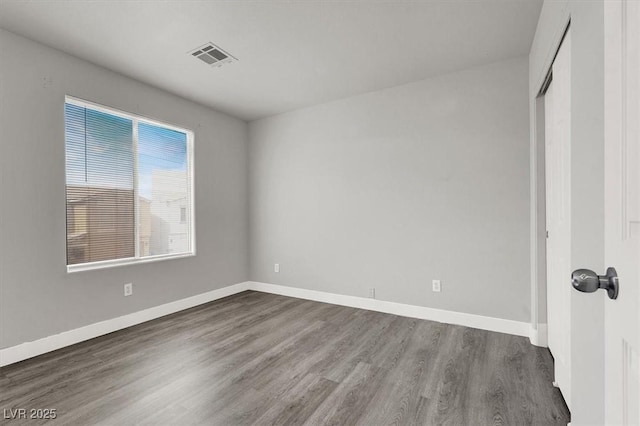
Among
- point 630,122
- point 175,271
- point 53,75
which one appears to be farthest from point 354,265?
point 53,75

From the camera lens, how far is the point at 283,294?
4293mm

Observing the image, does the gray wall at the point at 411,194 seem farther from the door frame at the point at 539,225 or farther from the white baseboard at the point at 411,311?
the door frame at the point at 539,225

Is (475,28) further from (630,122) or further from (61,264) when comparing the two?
(61,264)

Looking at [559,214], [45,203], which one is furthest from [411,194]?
[45,203]

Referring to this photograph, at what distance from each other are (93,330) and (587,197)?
12.6 feet

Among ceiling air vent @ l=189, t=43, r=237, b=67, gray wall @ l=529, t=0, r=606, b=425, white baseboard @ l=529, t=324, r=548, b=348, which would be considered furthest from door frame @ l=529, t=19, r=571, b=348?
ceiling air vent @ l=189, t=43, r=237, b=67

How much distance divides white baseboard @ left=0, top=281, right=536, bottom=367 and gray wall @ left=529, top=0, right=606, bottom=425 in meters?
1.54

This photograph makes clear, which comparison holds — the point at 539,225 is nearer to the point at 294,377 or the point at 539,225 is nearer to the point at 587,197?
the point at 587,197

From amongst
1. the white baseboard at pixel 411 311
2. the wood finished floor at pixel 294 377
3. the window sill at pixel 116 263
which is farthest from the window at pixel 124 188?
the white baseboard at pixel 411 311

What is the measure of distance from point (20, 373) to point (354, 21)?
145 inches

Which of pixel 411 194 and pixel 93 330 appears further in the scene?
pixel 411 194

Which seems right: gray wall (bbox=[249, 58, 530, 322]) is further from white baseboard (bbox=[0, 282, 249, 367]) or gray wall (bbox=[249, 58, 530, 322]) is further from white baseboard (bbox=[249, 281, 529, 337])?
white baseboard (bbox=[0, 282, 249, 367])

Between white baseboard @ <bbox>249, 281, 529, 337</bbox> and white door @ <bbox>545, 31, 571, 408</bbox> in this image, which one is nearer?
white door @ <bbox>545, 31, 571, 408</bbox>

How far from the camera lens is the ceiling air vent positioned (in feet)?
8.68
